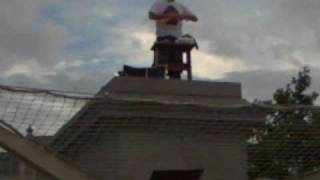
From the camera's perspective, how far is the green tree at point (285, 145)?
6336 millimetres

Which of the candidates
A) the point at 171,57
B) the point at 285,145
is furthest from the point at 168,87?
the point at 171,57

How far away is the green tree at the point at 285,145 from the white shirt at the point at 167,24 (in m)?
1.98

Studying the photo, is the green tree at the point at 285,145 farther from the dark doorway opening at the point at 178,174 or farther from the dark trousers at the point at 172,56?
the dark trousers at the point at 172,56

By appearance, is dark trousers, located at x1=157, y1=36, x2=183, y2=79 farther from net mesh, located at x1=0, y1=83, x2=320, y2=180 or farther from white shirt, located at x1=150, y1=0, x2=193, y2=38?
net mesh, located at x1=0, y1=83, x2=320, y2=180

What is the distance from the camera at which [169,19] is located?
842cm

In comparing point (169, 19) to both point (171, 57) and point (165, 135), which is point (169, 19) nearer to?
point (171, 57)

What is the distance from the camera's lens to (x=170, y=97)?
625cm

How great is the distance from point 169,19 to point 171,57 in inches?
17.1

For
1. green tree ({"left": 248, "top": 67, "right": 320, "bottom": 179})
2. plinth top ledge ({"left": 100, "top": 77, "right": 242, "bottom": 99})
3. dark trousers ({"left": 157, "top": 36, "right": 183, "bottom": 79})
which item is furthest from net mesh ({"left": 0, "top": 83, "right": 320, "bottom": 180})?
dark trousers ({"left": 157, "top": 36, "right": 183, "bottom": 79})

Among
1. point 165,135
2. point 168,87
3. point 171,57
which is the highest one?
point 171,57

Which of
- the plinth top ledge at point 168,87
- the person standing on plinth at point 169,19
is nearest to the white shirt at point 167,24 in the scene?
the person standing on plinth at point 169,19

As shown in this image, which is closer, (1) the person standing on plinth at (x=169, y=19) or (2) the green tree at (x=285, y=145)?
(2) the green tree at (x=285, y=145)

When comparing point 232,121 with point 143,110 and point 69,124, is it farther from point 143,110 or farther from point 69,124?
point 69,124

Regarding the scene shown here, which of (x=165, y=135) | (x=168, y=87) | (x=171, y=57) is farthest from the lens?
(x=171, y=57)
